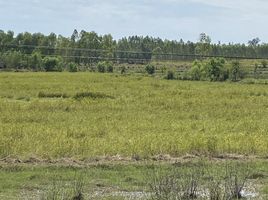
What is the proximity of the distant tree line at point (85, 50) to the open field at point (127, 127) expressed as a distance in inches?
1612

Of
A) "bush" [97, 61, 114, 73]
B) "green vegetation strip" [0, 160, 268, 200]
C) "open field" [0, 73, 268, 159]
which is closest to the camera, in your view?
"green vegetation strip" [0, 160, 268, 200]

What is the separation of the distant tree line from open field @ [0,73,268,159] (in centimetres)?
4095

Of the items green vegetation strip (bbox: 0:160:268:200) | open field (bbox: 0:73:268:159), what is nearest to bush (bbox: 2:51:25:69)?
open field (bbox: 0:73:268:159)

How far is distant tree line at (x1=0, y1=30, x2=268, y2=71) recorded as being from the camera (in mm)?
99188

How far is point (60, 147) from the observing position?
13750 mm

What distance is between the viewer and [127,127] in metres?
20.5

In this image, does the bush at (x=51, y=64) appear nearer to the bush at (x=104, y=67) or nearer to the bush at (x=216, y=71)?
the bush at (x=104, y=67)

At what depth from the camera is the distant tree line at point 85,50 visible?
9919 centimetres

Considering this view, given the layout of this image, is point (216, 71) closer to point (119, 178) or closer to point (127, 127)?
point (127, 127)

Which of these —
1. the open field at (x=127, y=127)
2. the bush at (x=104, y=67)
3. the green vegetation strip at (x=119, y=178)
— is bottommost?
the bush at (x=104, y=67)

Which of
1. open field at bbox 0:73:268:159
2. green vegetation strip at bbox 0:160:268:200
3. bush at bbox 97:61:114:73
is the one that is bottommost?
bush at bbox 97:61:114:73

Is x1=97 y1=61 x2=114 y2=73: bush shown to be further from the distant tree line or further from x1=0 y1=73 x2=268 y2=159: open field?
x1=0 y1=73 x2=268 y2=159: open field

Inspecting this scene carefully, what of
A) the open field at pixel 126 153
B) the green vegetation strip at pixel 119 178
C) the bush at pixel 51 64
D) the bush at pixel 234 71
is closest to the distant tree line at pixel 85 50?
the bush at pixel 51 64

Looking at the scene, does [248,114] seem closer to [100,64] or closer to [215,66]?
[215,66]
